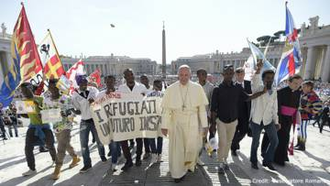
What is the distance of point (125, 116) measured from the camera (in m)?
3.09

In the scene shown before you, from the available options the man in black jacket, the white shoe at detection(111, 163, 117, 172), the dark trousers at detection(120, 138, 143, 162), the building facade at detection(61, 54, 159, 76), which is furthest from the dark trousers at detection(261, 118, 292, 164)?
the building facade at detection(61, 54, 159, 76)

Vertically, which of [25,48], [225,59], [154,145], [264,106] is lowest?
[154,145]

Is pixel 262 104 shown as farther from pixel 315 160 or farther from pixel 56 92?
pixel 56 92

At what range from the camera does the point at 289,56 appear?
322cm

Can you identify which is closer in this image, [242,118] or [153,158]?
[153,158]

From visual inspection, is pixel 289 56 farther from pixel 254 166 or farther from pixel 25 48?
pixel 25 48

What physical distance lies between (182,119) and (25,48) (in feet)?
11.4

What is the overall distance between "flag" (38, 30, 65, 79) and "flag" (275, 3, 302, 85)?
4.58 m

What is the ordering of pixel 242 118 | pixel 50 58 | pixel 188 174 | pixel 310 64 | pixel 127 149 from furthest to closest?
1. pixel 310 64
2. pixel 50 58
3. pixel 242 118
4. pixel 127 149
5. pixel 188 174

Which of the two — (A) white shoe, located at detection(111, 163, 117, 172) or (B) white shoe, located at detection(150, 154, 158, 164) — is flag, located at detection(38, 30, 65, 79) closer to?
(A) white shoe, located at detection(111, 163, 117, 172)

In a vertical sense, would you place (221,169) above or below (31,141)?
below

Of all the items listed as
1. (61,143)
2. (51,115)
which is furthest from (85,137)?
(51,115)

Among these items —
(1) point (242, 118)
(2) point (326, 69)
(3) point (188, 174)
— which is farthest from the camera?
(2) point (326, 69)

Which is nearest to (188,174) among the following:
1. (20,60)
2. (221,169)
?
(221,169)
